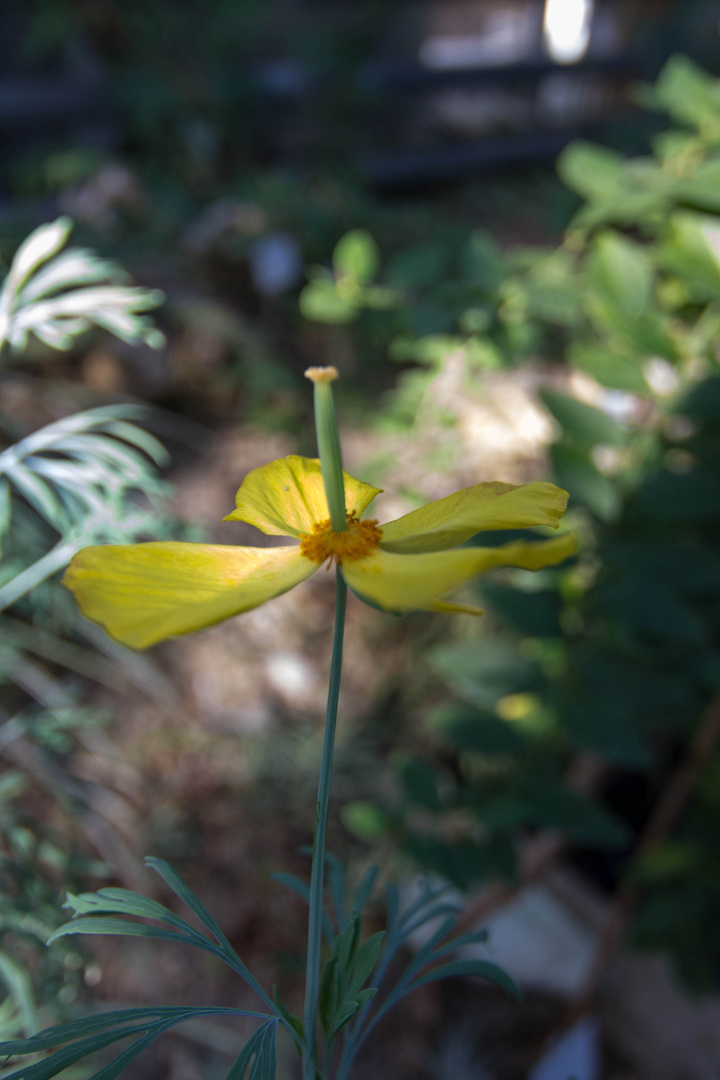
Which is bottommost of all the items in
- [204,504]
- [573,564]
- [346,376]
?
[573,564]

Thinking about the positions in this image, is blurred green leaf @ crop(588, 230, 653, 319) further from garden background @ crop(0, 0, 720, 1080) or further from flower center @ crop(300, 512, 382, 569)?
flower center @ crop(300, 512, 382, 569)

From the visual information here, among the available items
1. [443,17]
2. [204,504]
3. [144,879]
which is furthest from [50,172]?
[443,17]

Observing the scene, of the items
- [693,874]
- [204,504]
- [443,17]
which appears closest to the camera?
[693,874]

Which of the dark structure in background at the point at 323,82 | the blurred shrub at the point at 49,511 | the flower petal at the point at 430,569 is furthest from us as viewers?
the dark structure in background at the point at 323,82

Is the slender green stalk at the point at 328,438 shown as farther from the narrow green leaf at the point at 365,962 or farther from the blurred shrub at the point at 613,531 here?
the blurred shrub at the point at 613,531

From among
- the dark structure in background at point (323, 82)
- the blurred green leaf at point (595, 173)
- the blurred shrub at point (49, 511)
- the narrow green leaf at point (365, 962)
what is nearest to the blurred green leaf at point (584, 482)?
the blurred green leaf at point (595, 173)

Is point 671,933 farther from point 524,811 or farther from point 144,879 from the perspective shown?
point 144,879

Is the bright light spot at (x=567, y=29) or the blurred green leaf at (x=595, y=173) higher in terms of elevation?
the bright light spot at (x=567, y=29)
